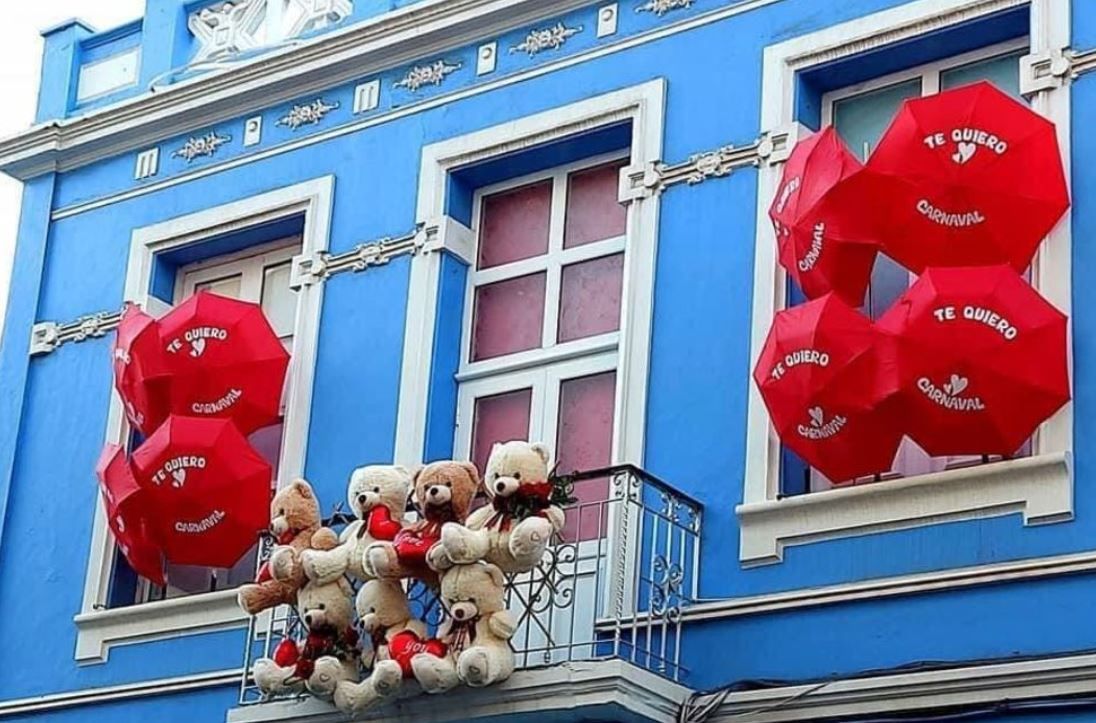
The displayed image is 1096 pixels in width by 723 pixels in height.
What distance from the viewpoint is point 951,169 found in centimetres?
1116

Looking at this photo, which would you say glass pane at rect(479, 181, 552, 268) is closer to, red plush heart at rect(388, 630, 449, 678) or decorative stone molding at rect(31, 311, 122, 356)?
decorative stone molding at rect(31, 311, 122, 356)

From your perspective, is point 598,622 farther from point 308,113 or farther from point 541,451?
point 308,113

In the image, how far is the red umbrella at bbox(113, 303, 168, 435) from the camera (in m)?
13.8

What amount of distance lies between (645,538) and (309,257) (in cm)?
337

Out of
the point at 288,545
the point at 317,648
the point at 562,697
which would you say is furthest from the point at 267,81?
the point at 562,697

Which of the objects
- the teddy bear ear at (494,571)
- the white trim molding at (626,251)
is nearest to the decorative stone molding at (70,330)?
the white trim molding at (626,251)

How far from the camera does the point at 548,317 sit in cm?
1320

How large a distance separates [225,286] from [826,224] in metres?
4.89

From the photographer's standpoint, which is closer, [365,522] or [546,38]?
[365,522]

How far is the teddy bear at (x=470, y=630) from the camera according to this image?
11031mm

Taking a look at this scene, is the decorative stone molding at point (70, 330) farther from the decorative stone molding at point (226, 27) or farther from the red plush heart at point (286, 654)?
the red plush heart at point (286, 654)

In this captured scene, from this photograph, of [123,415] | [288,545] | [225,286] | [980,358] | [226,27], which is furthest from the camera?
[226,27]

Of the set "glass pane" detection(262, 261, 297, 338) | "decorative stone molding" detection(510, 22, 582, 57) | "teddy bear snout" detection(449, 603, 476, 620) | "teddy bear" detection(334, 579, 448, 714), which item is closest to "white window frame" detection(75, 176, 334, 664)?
"glass pane" detection(262, 261, 297, 338)

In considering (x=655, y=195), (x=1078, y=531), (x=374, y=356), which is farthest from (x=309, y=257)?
(x=1078, y=531)
